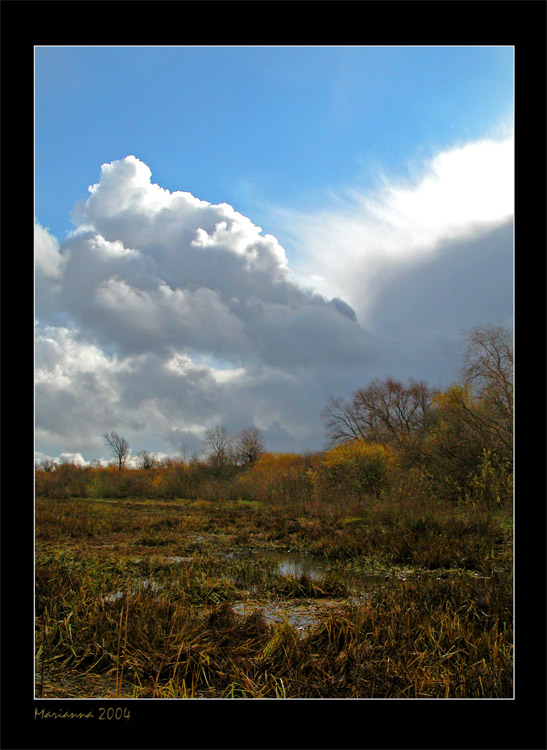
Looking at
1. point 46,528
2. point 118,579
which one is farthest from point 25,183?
point 46,528

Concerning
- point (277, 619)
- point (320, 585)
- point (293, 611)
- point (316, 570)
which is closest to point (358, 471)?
point (316, 570)

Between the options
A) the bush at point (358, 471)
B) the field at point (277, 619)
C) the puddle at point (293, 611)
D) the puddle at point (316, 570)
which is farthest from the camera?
the bush at point (358, 471)

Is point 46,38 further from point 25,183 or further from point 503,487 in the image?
point 503,487

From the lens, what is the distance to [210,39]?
7.81ft

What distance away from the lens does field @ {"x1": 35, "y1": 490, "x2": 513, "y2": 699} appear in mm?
3492

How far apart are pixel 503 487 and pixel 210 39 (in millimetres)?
17612

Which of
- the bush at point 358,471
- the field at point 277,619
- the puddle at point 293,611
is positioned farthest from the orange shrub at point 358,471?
the puddle at point 293,611

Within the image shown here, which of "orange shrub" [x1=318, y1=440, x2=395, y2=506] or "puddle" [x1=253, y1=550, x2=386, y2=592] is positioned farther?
"orange shrub" [x1=318, y1=440, x2=395, y2=506]

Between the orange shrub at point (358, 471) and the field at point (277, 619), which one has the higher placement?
the field at point (277, 619)

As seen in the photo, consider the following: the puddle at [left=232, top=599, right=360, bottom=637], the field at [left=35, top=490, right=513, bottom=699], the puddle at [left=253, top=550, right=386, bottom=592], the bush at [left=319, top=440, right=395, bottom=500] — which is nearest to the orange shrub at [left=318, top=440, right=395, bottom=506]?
the bush at [left=319, top=440, right=395, bottom=500]

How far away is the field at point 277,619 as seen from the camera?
3492 mm

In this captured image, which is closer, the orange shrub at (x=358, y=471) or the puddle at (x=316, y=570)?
the puddle at (x=316, y=570)

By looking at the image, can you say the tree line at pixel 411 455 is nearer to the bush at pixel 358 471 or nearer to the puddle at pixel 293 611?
the bush at pixel 358 471

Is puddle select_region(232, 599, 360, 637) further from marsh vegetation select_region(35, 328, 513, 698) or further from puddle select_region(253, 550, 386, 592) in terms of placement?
puddle select_region(253, 550, 386, 592)
